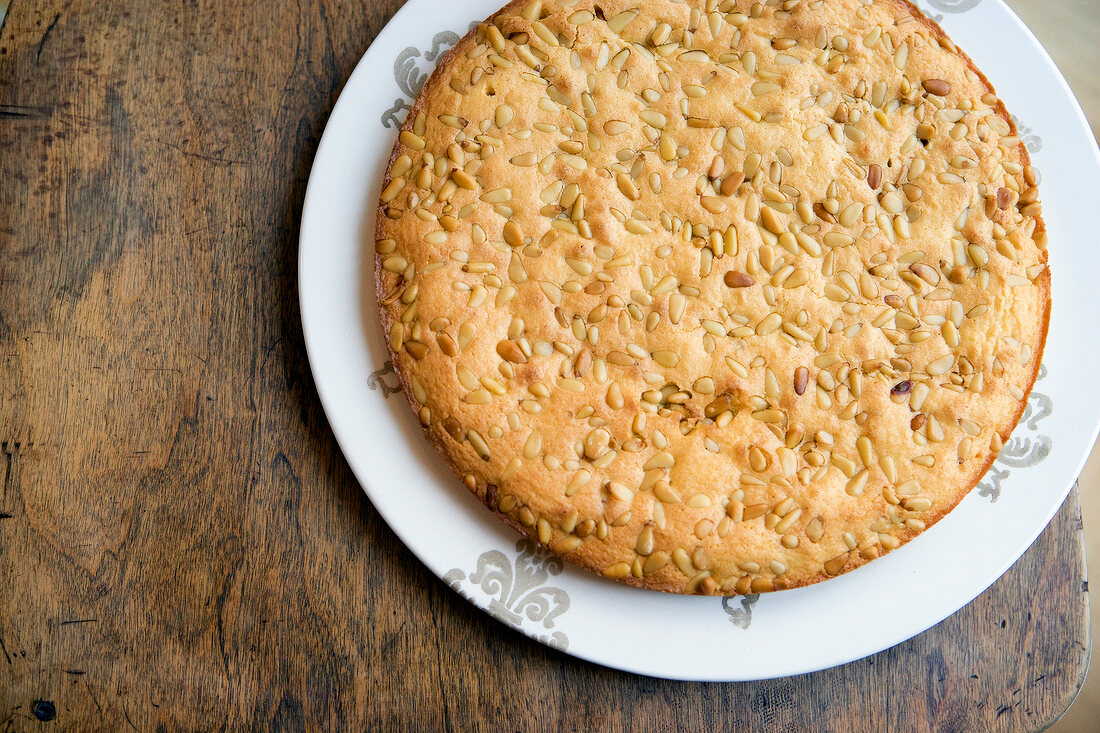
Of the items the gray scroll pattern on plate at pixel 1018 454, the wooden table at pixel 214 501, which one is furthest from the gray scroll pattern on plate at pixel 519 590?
the gray scroll pattern on plate at pixel 1018 454

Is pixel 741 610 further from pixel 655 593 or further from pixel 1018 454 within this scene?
pixel 1018 454

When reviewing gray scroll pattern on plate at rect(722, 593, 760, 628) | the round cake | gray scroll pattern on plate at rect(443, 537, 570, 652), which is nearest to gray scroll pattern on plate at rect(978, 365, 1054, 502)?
the round cake

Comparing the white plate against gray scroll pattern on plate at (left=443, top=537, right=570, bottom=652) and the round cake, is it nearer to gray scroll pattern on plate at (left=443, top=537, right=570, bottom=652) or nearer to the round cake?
gray scroll pattern on plate at (left=443, top=537, right=570, bottom=652)

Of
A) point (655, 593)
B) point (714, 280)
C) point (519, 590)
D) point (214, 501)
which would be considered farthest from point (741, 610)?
point (214, 501)

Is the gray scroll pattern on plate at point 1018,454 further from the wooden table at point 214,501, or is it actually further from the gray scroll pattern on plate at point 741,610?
the gray scroll pattern on plate at point 741,610

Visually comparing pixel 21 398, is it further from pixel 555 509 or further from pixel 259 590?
pixel 555 509

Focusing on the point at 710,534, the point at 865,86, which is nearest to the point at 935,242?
the point at 865,86

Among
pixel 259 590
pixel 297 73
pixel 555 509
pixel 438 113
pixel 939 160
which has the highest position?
pixel 939 160
